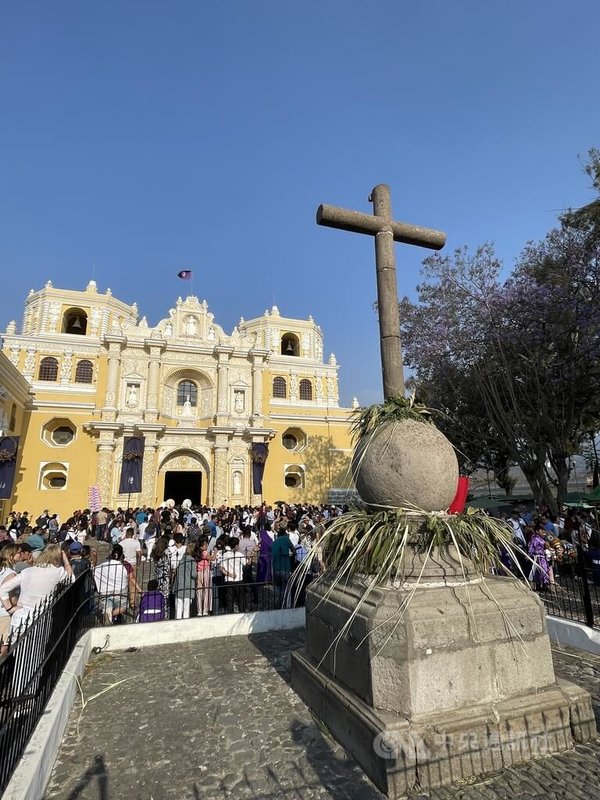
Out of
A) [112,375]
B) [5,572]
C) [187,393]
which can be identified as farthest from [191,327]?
[5,572]

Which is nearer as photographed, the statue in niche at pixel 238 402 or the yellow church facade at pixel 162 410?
the yellow church facade at pixel 162 410

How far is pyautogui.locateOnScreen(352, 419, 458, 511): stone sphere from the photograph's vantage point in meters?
3.37

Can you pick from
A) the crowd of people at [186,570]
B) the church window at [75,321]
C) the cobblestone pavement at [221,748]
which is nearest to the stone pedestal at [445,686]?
the cobblestone pavement at [221,748]

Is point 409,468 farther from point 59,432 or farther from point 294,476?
point 59,432

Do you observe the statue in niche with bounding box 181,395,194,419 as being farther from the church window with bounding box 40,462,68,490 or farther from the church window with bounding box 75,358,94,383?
the church window with bounding box 40,462,68,490

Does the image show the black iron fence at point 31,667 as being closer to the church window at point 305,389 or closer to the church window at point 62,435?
the church window at point 62,435

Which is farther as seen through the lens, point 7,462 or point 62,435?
point 62,435

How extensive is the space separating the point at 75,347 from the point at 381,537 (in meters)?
26.5

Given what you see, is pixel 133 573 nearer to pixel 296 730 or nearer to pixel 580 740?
pixel 296 730

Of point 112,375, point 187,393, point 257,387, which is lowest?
point 187,393

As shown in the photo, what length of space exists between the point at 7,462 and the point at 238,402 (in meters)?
12.1

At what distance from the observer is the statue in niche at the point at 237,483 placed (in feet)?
81.0

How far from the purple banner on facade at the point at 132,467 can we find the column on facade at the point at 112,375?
2.78m

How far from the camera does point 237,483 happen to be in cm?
2484
